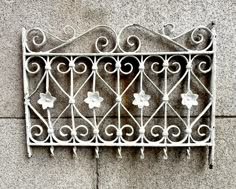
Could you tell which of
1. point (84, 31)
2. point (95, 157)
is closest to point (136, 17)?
point (84, 31)

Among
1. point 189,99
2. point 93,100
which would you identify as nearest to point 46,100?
point 93,100

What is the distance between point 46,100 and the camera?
1.39 meters

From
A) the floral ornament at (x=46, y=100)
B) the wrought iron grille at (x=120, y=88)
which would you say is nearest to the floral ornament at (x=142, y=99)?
the wrought iron grille at (x=120, y=88)

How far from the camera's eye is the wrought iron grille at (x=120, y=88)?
4.44 ft

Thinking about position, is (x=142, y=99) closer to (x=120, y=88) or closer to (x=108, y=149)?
(x=120, y=88)

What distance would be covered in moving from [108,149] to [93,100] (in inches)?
9.2

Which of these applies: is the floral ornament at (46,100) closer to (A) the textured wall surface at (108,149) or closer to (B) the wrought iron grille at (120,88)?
(B) the wrought iron grille at (120,88)

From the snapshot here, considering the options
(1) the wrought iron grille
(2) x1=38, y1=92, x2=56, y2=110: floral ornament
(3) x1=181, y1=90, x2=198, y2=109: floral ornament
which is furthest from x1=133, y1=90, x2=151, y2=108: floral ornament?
(2) x1=38, y1=92, x2=56, y2=110: floral ornament

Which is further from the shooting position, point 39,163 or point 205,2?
point 39,163

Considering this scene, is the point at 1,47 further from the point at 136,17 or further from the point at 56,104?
the point at 136,17

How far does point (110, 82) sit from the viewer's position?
→ 1.41 metres

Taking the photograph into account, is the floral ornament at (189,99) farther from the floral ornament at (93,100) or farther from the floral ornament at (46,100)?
the floral ornament at (46,100)

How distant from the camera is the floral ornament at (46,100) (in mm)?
1381

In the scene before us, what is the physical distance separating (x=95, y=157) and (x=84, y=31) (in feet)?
1.81
